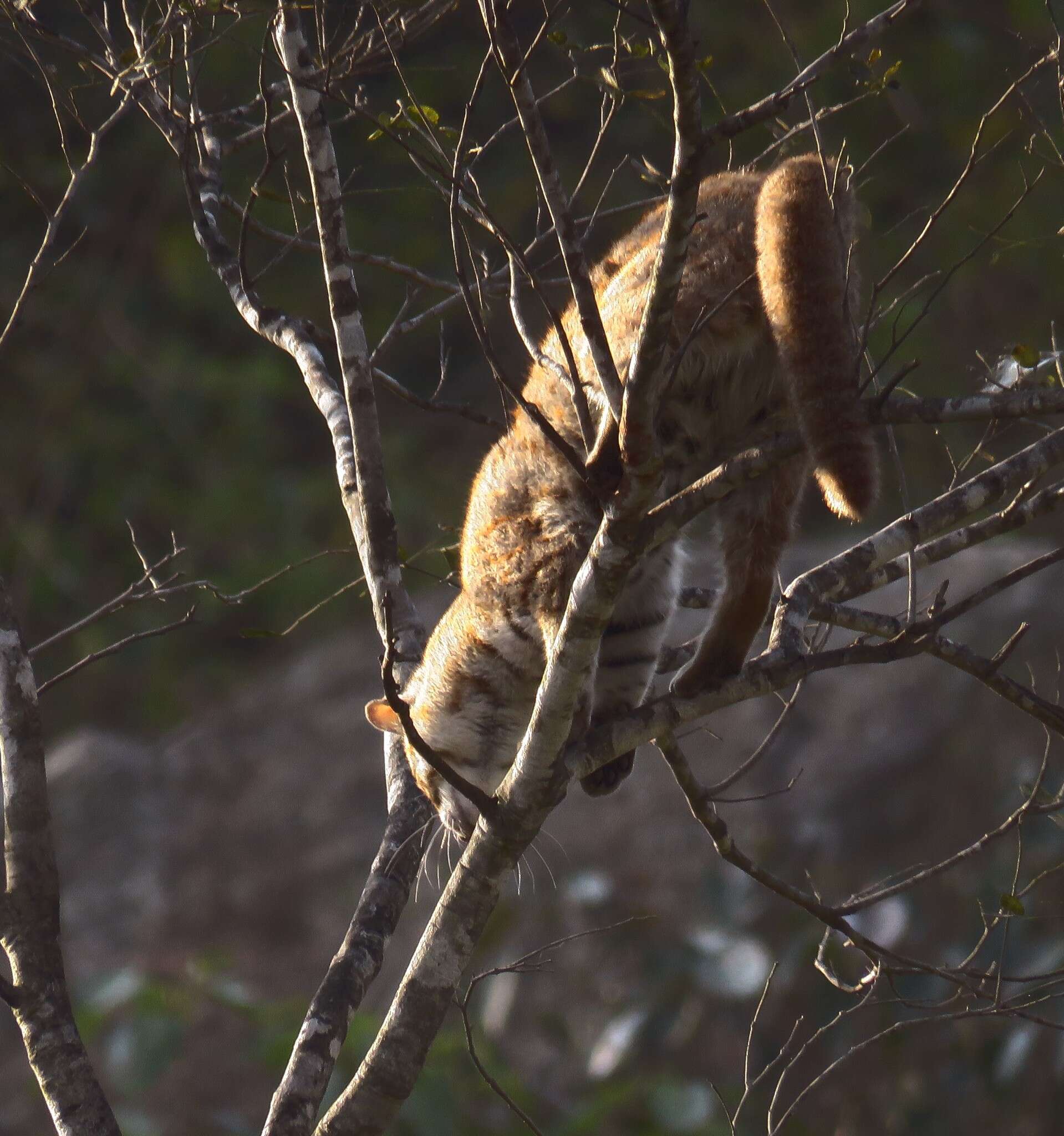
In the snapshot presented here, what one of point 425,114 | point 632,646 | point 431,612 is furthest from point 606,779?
point 431,612

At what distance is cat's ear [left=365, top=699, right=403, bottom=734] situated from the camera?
3484mm

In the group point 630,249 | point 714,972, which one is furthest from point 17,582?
point 630,249

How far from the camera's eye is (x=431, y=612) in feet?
27.0

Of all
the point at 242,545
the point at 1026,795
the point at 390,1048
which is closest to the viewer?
the point at 390,1048

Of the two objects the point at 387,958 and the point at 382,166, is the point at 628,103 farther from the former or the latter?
the point at 387,958

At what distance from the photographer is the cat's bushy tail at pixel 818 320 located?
8.04ft

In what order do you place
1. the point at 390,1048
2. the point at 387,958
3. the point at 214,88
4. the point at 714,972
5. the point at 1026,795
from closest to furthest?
the point at 390,1048, the point at 1026,795, the point at 714,972, the point at 387,958, the point at 214,88

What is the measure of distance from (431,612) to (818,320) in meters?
5.77

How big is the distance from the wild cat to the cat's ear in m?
0.01

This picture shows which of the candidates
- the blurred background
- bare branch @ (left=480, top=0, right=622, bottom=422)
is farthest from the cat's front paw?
bare branch @ (left=480, top=0, right=622, bottom=422)

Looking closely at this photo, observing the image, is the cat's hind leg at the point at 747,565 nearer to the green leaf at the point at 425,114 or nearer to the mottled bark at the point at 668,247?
the mottled bark at the point at 668,247

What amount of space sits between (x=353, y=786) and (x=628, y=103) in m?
5.52

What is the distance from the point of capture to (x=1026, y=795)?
3178 mm

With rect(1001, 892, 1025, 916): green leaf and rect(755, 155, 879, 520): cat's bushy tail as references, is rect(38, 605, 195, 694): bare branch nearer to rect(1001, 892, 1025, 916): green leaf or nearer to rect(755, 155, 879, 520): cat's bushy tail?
rect(755, 155, 879, 520): cat's bushy tail
